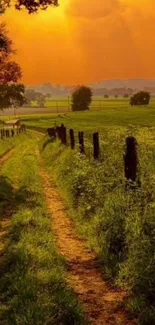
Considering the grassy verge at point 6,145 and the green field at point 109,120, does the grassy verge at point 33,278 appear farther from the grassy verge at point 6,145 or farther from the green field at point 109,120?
the green field at point 109,120

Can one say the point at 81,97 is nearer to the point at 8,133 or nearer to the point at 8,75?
the point at 8,133

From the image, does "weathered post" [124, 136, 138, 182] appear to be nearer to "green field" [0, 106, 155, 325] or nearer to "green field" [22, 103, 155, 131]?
"green field" [0, 106, 155, 325]

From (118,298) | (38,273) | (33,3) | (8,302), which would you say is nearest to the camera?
(8,302)

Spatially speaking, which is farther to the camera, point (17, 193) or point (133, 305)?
point (17, 193)

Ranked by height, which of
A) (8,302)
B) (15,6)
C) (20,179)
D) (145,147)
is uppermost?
(15,6)

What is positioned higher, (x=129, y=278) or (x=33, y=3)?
(x=33, y=3)

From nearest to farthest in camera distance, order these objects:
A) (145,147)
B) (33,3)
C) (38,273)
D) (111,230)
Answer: (38,273)
(111,230)
(145,147)
(33,3)

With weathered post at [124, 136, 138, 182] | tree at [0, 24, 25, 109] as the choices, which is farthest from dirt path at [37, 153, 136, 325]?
tree at [0, 24, 25, 109]

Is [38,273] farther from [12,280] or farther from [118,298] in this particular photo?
[118,298]

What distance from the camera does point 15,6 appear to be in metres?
17.5

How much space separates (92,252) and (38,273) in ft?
7.31

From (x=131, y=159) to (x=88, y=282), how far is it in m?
3.35

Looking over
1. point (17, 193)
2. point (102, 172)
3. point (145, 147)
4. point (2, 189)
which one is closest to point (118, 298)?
point (102, 172)

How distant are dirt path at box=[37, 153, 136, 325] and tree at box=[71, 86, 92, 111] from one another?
16145 centimetres
